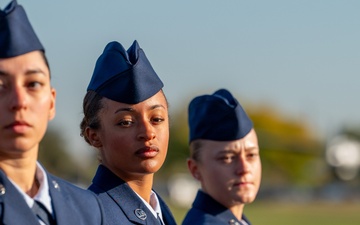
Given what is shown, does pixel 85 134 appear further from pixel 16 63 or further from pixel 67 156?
pixel 67 156

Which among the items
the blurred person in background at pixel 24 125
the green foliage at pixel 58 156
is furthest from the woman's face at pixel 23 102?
the green foliage at pixel 58 156

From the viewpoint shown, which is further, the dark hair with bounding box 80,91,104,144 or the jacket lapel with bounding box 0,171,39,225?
the dark hair with bounding box 80,91,104,144

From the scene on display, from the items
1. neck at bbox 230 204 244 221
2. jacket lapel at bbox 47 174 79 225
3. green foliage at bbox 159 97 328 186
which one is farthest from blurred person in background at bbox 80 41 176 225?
green foliage at bbox 159 97 328 186

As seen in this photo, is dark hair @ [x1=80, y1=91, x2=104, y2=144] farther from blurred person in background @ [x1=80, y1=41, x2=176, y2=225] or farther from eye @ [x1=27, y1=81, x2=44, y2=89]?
eye @ [x1=27, y1=81, x2=44, y2=89]

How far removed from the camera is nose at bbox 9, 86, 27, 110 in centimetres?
387

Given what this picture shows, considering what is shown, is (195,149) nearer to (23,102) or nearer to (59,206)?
(59,206)

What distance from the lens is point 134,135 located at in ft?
16.2

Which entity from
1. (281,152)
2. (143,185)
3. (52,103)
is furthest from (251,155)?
(281,152)

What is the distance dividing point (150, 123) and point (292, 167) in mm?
96379

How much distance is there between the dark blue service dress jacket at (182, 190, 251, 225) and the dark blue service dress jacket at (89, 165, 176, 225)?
43.8 inches

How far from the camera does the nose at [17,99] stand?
3873 millimetres

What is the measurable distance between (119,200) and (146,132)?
363mm

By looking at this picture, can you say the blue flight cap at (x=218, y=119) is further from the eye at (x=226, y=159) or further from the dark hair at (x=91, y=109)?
the dark hair at (x=91, y=109)

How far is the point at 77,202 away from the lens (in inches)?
168
